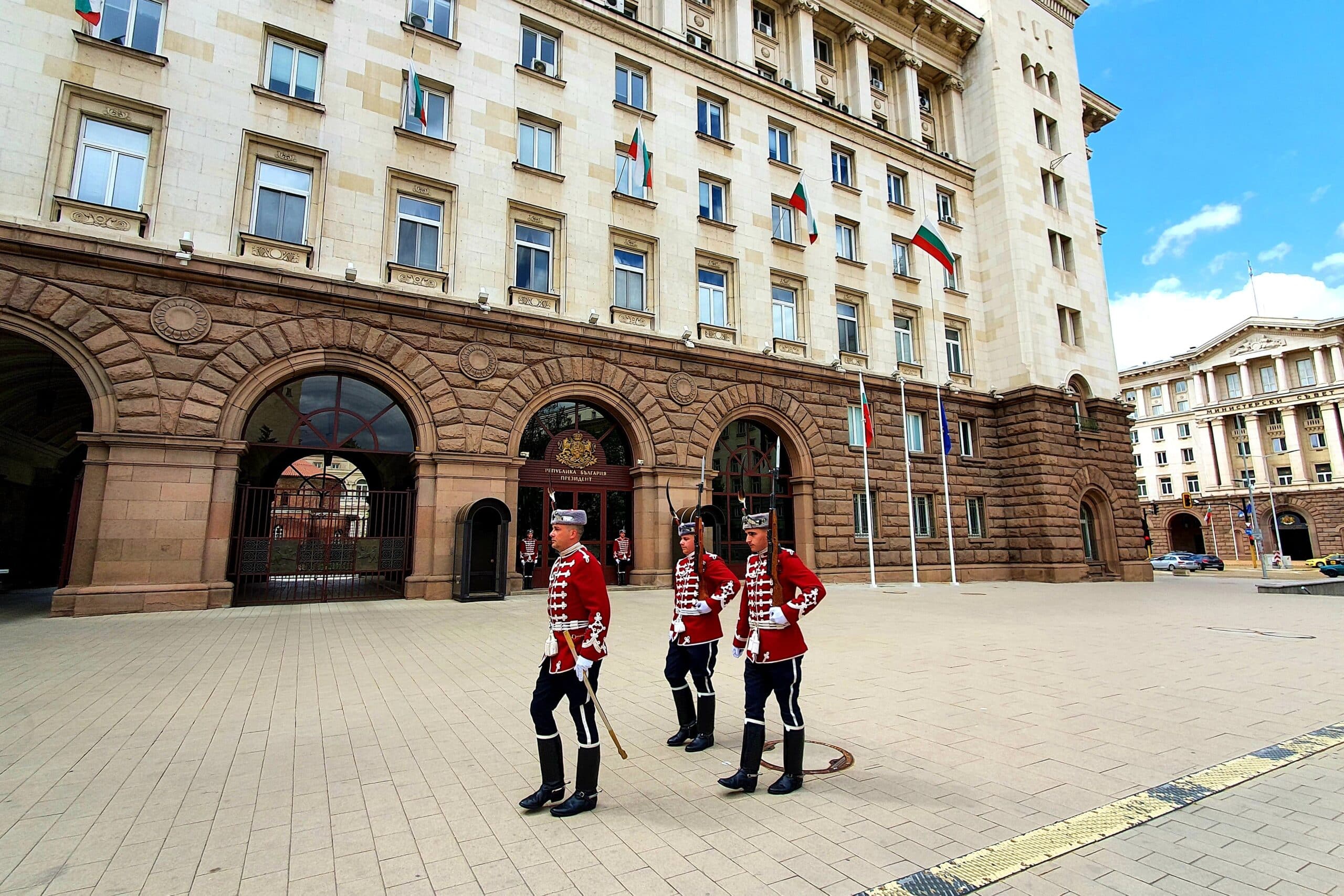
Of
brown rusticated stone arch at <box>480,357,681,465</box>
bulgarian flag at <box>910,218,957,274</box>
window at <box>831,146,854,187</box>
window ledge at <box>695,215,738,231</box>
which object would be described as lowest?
brown rusticated stone arch at <box>480,357,681,465</box>

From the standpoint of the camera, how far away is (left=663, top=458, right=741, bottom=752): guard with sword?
5387 millimetres

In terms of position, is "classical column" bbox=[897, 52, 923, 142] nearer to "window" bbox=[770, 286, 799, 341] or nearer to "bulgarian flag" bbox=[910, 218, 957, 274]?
"bulgarian flag" bbox=[910, 218, 957, 274]

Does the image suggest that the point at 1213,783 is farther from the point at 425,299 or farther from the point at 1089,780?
the point at 425,299

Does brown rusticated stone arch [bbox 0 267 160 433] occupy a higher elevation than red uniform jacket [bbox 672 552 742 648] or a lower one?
higher

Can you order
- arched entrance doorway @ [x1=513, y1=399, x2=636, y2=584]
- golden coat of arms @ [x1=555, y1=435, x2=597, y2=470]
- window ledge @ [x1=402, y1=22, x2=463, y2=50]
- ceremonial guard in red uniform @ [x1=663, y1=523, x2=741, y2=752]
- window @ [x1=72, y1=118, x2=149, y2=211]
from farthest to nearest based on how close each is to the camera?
golden coat of arms @ [x1=555, y1=435, x2=597, y2=470] → arched entrance doorway @ [x1=513, y1=399, x2=636, y2=584] → window ledge @ [x1=402, y1=22, x2=463, y2=50] → window @ [x1=72, y1=118, x2=149, y2=211] → ceremonial guard in red uniform @ [x1=663, y1=523, x2=741, y2=752]

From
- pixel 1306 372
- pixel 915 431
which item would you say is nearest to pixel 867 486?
pixel 915 431

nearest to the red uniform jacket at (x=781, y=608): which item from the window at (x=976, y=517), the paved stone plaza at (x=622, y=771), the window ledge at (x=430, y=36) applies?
the paved stone plaza at (x=622, y=771)

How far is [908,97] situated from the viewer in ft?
92.8

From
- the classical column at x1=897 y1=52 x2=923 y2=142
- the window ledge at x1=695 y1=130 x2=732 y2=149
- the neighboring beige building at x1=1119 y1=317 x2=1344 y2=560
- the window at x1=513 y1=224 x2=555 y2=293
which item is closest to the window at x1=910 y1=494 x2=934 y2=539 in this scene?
the window ledge at x1=695 y1=130 x2=732 y2=149

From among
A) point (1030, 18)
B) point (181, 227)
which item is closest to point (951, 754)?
point (181, 227)

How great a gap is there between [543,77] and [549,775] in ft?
66.9

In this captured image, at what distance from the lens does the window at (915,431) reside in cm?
2487

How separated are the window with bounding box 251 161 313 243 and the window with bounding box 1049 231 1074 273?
2903 cm

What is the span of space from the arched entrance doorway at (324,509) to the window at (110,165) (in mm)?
5108
